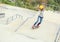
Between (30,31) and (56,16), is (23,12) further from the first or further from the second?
(30,31)

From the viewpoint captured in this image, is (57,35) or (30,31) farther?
(30,31)

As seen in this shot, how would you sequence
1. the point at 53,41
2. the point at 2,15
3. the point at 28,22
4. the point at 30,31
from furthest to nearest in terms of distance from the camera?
the point at 2,15
the point at 28,22
the point at 30,31
the point at 53,41

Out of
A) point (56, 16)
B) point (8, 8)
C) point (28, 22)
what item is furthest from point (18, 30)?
point (8, 8)

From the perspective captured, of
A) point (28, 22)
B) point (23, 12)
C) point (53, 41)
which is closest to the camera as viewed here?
point (53, 41)

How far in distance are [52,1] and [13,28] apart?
11933mm

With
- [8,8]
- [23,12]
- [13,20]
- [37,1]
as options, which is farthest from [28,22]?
[37,1]

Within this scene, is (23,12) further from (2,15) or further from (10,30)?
(10,30)

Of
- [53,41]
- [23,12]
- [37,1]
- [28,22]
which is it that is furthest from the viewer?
[37,1]

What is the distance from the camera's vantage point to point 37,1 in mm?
22859

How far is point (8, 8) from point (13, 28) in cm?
519

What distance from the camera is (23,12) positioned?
54.6ft

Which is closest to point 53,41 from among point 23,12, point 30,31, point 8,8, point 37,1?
point 30,31

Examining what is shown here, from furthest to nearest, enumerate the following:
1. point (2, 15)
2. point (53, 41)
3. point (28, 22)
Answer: point (2, 15) < point (28, 22) < point (53, 41)

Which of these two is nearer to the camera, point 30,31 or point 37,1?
point 30,31
